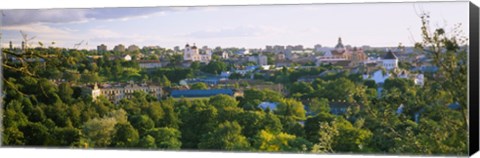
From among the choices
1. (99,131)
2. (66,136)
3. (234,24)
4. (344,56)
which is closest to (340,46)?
(344,56)

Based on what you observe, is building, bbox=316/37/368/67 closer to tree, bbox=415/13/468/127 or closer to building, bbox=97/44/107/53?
tree, bbox=415/13/468/127

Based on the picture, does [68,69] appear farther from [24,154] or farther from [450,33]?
[450,33]

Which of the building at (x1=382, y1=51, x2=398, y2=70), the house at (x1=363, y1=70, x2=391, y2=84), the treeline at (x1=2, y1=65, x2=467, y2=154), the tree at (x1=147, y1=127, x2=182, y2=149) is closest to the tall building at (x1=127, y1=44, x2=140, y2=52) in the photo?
the treeline at (x1=2, y1=65, x2=467, y2=154)

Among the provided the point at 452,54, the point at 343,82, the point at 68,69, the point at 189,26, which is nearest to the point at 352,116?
the point at 343,82

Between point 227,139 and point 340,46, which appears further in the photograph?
point 227,139

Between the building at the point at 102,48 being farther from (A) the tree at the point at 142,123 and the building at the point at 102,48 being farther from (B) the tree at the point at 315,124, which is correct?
(B) the tree at the point at 315,124

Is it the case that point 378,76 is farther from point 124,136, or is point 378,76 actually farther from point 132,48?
point 124,136
